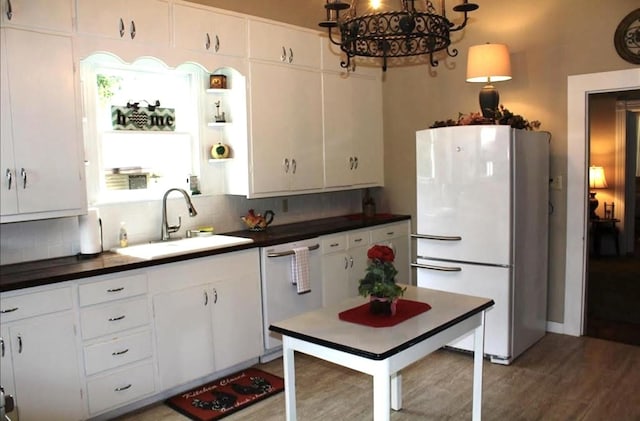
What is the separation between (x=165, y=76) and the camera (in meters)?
4.01

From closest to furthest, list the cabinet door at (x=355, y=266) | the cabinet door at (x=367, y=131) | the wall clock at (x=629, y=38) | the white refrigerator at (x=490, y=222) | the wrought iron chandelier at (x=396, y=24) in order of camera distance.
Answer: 1. the wrought iron chandelier at (x=396, y=24)
2. the white refrigerator at (x=490, y=222)
3. the wall clock at (x=629, y=38)
4. the cabinet door at (x=355, y=266)
5. the cabinet door at (x=367, y=131)

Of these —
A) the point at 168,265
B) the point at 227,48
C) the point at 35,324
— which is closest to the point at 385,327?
the point at 168,265

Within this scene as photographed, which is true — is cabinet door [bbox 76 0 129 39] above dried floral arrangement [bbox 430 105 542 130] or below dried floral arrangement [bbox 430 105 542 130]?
above

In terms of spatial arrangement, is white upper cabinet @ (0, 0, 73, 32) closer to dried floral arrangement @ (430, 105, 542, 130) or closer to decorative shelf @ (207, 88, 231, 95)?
decorative shelf @ (207, 88, 231, 95)

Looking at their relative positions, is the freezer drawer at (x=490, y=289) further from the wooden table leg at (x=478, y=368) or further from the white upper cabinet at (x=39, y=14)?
the white upper cabinet at (x=39, y=14)

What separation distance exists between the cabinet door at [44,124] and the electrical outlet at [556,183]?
3491 millimetres

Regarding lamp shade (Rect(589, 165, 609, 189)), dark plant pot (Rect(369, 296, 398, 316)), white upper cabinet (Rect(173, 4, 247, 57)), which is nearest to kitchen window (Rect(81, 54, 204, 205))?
white upper cabinet (Rect(173, 4, 247, 57))

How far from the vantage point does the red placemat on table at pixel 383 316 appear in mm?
2422

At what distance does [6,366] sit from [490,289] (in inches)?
119

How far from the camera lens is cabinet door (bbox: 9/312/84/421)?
2736 mm

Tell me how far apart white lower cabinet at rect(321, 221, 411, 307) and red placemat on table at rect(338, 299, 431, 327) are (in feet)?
5.36

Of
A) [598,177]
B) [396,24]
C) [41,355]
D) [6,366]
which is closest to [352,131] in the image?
[396,24]

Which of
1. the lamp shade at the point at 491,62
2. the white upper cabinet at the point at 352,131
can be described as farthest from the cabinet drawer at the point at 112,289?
the lamp shade at the point at 491,62

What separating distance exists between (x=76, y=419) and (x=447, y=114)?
3.77 meters
